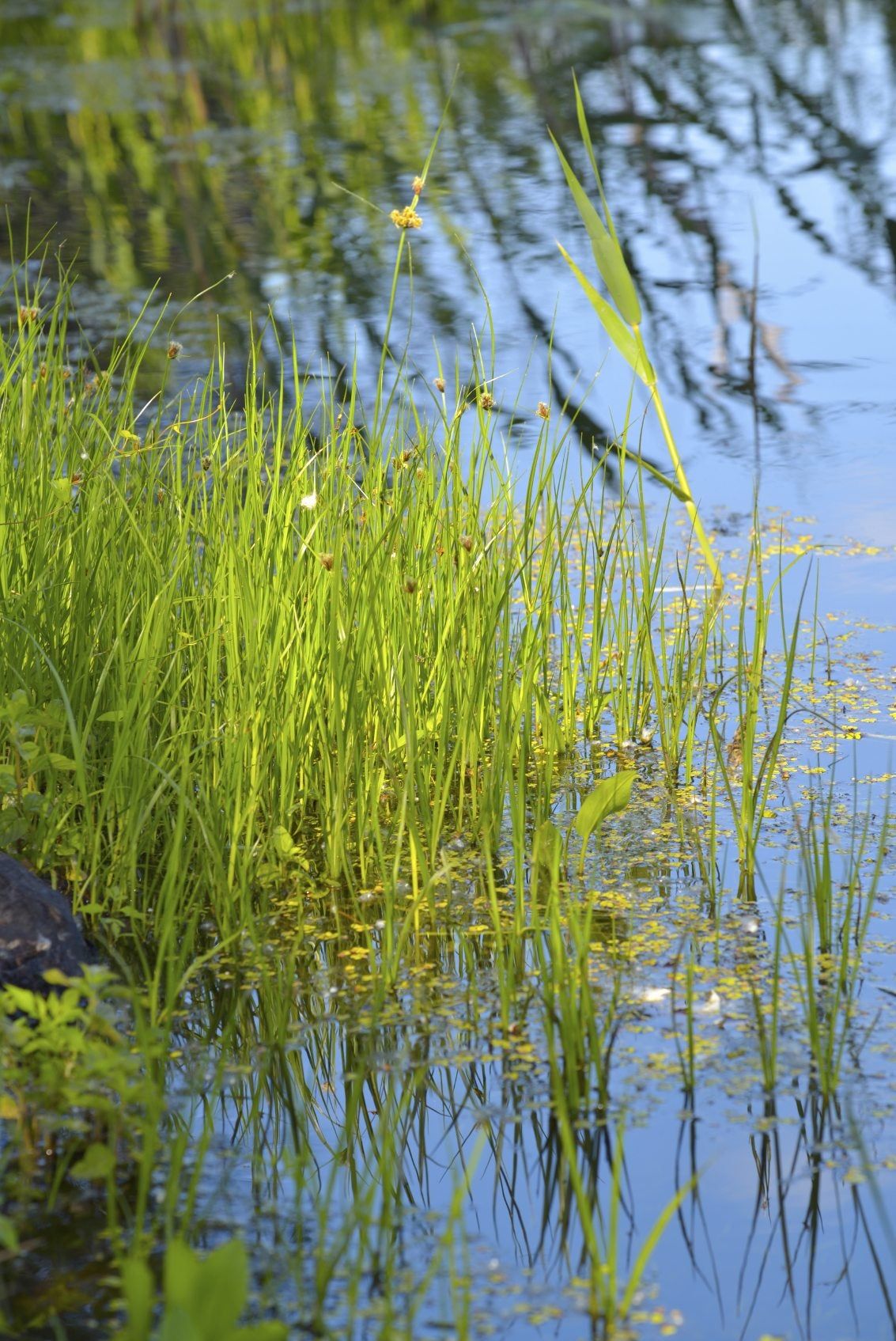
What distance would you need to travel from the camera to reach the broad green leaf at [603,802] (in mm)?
2482

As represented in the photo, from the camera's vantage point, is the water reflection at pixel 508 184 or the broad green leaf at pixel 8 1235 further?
the water reflection at pixel 508 184

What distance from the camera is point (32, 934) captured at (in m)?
2.10

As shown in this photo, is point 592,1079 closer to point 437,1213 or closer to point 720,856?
point 437,1213

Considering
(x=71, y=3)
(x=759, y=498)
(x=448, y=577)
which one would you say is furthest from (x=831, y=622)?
(x=71, y=3)

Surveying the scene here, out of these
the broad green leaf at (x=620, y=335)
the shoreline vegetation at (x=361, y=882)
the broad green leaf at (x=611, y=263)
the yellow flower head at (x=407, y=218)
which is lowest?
the shoreline vegetation at (x=361, y=882)

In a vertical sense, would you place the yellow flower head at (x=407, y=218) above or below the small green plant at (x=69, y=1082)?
above

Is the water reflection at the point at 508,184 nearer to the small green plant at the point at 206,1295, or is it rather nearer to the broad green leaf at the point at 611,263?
the broad green leaf at the point at 611,263

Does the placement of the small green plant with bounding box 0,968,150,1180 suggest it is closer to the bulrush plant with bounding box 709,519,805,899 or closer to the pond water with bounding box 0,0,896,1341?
the pond water with bounding box 0,0,896,1341

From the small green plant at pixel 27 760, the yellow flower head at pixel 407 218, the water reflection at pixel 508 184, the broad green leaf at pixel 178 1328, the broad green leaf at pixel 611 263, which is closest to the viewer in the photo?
the broad green leaf at pixel 178 1328

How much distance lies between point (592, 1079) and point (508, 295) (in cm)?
433

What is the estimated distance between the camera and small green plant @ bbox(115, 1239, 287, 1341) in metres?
1.41

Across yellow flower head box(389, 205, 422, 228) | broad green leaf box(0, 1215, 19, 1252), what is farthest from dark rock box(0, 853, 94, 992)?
yellow flower head box(389, 205, 422, 228)

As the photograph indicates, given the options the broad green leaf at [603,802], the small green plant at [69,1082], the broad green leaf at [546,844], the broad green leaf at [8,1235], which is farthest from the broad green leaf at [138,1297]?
the broad green leaf at [603,802]

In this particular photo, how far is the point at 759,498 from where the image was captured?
13.2ft
